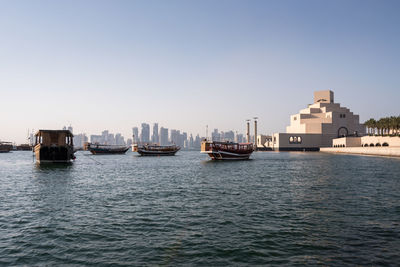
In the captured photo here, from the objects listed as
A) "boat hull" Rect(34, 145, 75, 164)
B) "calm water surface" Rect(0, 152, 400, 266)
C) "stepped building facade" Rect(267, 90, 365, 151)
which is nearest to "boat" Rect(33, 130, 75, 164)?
"boat hull" Rect(34, 145, 75, 164)

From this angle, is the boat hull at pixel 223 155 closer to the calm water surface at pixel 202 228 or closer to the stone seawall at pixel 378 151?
the stone seawall at pixel 378 151

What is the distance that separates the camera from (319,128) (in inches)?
6142

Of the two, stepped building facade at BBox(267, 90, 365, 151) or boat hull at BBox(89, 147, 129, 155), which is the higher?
stepped building facade at BBox(267, 90, 365, 151)

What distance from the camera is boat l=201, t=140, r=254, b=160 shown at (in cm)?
6662

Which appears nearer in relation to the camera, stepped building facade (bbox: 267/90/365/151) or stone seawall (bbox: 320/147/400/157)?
stone seawall (bbox: 320/147/400/157)

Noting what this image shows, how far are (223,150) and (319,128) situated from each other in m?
107

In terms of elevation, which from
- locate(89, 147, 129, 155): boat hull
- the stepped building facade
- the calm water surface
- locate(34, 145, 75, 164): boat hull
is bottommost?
locate(89, 147, 129, 155): boat hull

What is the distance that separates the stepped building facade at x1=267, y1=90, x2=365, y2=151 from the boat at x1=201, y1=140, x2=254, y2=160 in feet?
294

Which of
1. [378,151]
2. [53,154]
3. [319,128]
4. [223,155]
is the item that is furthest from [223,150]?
[319,128]

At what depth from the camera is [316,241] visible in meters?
11.3

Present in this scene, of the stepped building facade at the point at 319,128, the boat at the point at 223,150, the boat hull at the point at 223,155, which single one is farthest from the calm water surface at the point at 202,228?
the stepped building facade at the point at 319,128

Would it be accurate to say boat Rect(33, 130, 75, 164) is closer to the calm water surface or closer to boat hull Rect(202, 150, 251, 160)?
boat hull Rect(202, 150, 251, 160)

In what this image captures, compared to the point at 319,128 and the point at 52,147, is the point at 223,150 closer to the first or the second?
the point at 52,147

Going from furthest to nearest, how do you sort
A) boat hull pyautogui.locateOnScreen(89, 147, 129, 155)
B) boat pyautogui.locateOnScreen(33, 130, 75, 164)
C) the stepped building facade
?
the stepped building facade
boat hull pyautogui.locateOnScreen(89, 147, 129, 155)
boat pyautogui.locateOnScreen(33, 130, 75, 164)
